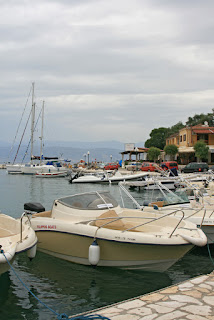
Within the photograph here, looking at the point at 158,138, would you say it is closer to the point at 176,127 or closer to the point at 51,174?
the point at 176,127

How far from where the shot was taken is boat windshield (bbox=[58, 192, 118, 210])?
11.1 m

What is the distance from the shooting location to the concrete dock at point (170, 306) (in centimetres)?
584

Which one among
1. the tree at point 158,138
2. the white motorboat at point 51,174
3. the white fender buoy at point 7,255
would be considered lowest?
the white motorboat at point 51,174

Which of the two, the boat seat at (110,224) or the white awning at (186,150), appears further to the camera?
the white awning at (186,150)

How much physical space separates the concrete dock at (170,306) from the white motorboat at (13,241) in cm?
244

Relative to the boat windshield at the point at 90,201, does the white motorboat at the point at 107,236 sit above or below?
below

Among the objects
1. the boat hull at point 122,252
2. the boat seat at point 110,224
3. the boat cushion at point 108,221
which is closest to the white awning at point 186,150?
the boat cushion at point 108,221

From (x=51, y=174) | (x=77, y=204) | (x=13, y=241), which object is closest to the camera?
(x=13, y=241)

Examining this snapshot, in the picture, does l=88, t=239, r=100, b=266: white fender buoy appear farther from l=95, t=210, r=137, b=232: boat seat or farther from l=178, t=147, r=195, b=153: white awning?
l=178, t=147, r=195, b=153: white awning

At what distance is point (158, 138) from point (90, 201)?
7943 cm

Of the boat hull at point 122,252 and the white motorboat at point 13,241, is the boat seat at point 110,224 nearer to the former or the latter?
the boat hull at point 122,252

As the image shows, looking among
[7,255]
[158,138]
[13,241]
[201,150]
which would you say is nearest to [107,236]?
[13,241]

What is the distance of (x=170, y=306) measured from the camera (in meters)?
6.21

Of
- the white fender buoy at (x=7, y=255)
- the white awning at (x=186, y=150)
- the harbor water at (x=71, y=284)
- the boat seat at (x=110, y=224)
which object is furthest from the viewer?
the white awning at (x=186, y=150)
